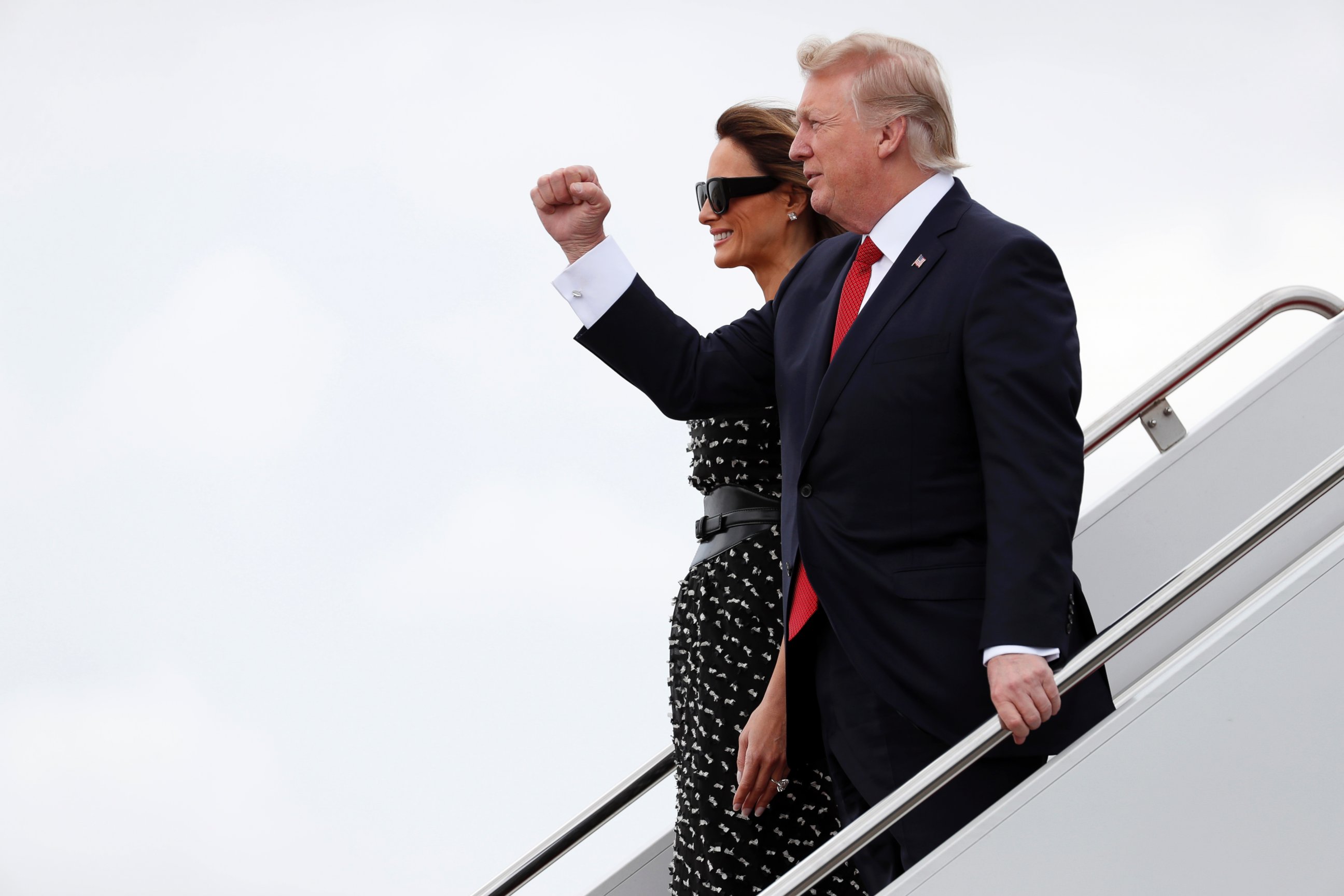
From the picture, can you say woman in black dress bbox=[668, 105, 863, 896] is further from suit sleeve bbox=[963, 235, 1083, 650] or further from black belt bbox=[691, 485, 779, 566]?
suit sleeve bbox=[963, 235, 1083, 650]

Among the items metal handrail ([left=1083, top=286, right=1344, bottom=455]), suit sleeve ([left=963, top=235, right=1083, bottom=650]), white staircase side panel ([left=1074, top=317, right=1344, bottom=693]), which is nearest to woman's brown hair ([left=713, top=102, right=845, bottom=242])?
suit sleeve ([left=963, top=235, right=1083, bottom=650])

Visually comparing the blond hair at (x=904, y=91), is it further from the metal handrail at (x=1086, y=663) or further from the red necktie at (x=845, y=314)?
the metal handrail at (x=1086, y=663)

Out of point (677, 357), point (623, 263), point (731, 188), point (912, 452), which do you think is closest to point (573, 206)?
point (623, 263)

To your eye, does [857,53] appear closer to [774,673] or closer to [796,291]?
[796,291]

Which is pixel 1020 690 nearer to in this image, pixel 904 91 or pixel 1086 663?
pixel 1086 663

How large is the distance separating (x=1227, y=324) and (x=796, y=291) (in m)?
1.24

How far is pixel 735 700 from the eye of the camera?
2.27 metres

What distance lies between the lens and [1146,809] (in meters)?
1.85

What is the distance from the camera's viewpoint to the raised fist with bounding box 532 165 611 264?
2.08m

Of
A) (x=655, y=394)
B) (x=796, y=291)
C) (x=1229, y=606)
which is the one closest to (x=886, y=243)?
(x=796, y=291)

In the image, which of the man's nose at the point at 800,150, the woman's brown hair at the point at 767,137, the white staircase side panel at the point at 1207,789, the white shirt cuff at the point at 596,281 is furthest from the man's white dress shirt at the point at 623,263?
the white staircase side panel at the point at 1207,789

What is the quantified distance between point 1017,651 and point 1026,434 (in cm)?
27

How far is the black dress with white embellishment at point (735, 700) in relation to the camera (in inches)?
89.0

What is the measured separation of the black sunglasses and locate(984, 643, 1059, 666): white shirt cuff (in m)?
1.03
